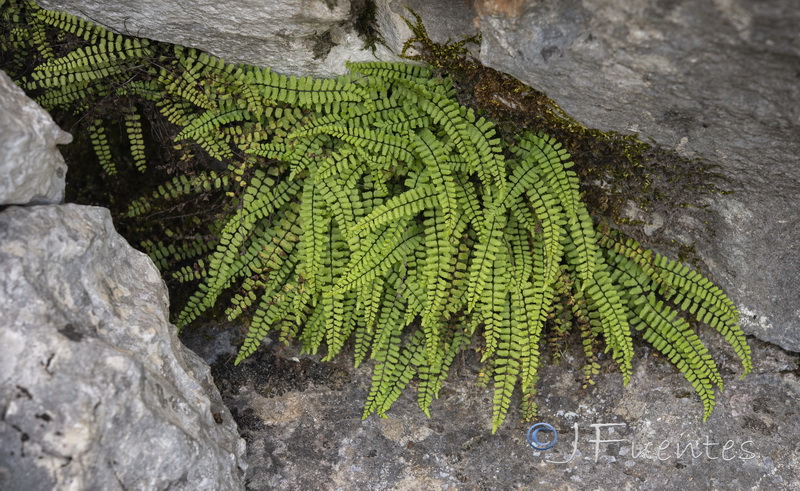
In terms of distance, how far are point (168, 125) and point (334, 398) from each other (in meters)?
2.75

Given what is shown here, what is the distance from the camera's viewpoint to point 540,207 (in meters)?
4.24

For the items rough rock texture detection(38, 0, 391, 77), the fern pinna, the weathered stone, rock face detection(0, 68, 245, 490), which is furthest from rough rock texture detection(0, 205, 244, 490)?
the weathered stone

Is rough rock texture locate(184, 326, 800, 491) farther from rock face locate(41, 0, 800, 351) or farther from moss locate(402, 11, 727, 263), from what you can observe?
moss locate(402, 11, 727, 263)

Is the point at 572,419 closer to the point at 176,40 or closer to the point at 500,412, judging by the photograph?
the point at 500,412

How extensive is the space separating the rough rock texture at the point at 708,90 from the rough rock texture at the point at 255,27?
1.19m

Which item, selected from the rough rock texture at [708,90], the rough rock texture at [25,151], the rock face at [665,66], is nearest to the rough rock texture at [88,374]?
the rough rock texture at [25,151]

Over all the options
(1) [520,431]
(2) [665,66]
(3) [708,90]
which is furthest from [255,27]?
(1) [520,431]

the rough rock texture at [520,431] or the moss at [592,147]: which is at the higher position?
the moss at [592,147]

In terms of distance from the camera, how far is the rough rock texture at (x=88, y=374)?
3.09 metres

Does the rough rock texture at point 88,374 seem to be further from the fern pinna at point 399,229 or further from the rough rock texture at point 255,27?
the rough rock texture at point 255,27

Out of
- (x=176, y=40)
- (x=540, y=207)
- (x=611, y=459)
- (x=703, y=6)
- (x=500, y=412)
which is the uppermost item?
(x=703, y=6)

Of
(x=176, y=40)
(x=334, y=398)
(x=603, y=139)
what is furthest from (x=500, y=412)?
(x=176, y=40)

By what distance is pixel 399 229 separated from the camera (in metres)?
4.30

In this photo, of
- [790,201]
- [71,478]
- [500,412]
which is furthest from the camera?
[500,412]
